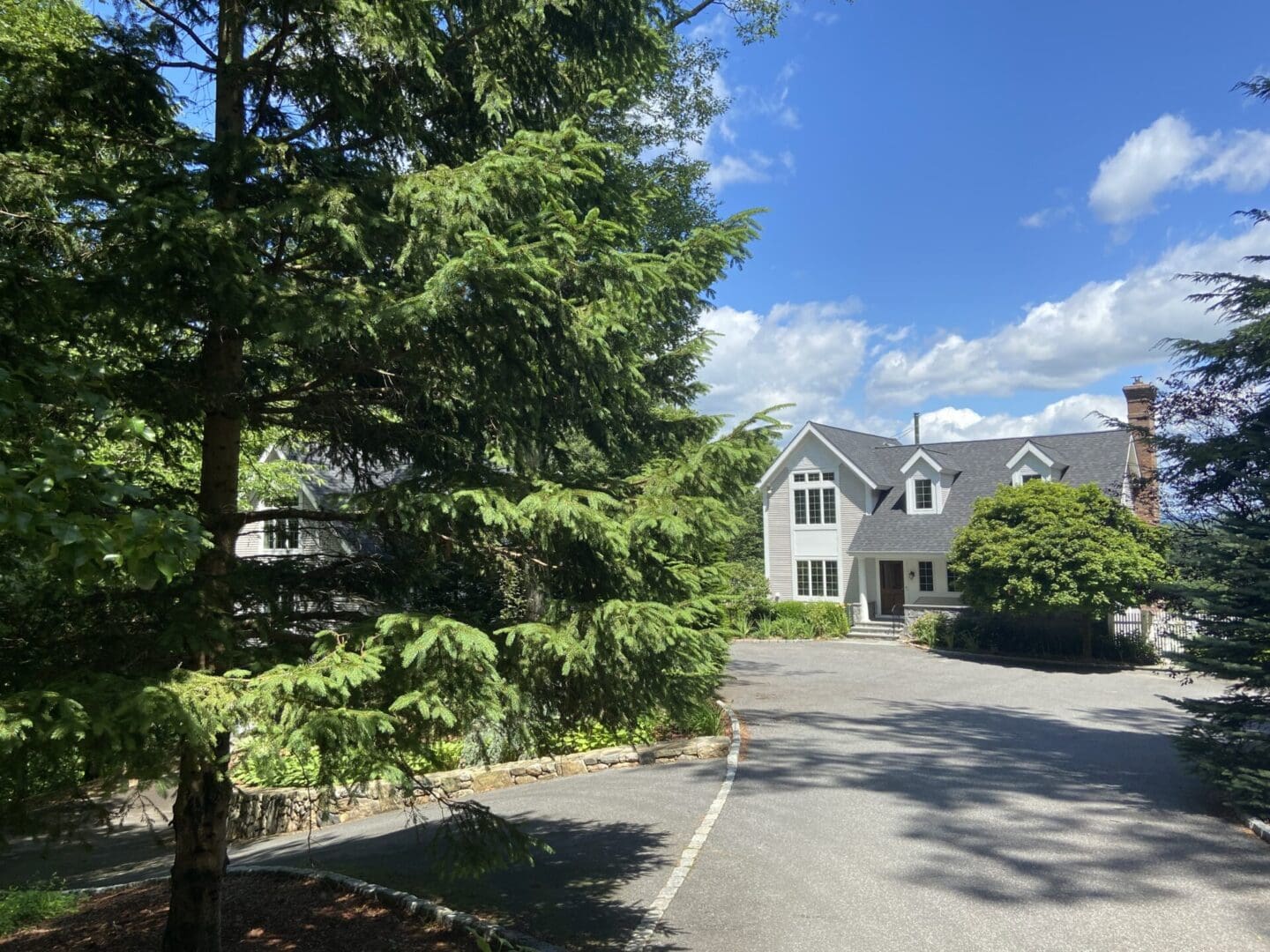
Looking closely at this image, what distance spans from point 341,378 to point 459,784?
27.2 feet

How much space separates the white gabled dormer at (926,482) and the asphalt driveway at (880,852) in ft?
58.5

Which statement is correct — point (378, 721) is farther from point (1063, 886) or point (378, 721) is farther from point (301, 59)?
point (1063, 886)

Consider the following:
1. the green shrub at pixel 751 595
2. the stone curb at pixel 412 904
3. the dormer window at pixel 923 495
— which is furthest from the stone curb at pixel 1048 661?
the stone curb at pixel 412 904

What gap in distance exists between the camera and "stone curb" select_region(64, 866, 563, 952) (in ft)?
21.1

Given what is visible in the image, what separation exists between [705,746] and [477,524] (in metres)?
9.17

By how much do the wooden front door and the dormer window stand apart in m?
2.47

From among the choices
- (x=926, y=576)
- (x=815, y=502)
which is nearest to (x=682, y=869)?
(x=926, y=576)

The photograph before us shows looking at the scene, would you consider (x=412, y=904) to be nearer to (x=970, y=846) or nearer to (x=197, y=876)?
(x=197, y=876)

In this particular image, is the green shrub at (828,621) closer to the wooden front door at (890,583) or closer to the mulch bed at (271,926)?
the wooden front door at (890,583)

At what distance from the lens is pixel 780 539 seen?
120ft

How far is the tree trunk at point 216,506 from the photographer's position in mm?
4973

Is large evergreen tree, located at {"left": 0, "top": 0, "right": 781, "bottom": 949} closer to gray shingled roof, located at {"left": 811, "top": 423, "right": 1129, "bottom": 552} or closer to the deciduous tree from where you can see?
the deciduous tree

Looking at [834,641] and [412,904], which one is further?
[834,641]

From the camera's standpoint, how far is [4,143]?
199 inches
